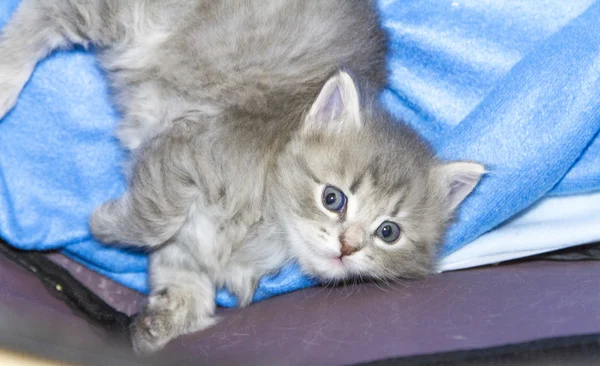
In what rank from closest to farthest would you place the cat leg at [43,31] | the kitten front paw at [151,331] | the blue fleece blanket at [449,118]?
the kitten front paw at [151,331], the cat leg at [43,31], the blue fleece blanket at [449,118]

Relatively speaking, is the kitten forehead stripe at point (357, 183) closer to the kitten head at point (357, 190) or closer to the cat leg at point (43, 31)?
the kitten head at point (357, 190)

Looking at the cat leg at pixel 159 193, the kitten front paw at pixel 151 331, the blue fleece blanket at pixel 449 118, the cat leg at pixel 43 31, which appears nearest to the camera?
the cat leg at pixel 159 193

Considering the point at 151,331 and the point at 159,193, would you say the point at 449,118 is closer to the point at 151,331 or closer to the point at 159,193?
the point at 159,193

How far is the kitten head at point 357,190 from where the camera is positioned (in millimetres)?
1892

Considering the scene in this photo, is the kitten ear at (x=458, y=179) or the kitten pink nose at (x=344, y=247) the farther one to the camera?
the kitten ear at (x=458, y=179)

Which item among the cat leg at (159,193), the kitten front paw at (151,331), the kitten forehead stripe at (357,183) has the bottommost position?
the kitten front paw at (151,331)

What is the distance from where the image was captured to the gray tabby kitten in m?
1.86

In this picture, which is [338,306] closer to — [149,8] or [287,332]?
[287,332]

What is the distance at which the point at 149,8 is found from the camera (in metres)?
2.02

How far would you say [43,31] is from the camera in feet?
6.80

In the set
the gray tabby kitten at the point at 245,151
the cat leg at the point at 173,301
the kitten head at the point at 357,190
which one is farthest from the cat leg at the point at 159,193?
the kitten head at the point at 357,190

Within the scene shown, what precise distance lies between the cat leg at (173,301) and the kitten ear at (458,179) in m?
0.75

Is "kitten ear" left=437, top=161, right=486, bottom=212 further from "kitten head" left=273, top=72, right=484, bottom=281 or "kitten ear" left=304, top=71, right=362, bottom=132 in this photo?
"kitten ear" left=304, top=71, right=362, bottom=132

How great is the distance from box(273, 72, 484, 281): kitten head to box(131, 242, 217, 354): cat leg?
0.31 m
